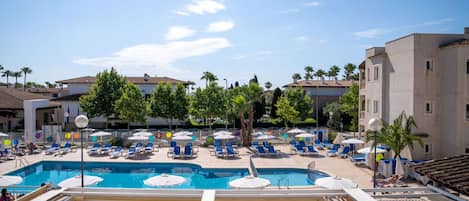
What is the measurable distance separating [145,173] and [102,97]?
21.6 m

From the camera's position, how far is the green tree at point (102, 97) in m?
41.3

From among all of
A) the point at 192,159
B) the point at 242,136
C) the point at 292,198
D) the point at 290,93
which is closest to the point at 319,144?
the point at 242,136

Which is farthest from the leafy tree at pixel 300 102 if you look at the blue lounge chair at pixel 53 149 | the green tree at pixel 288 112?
the blue lounge chair at pixel 53 149

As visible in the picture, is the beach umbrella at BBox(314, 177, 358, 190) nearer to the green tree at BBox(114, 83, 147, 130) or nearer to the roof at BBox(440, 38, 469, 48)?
the roof at BBox(440, 38, 469, 48)

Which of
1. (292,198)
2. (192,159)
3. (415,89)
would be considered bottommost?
(192,159)

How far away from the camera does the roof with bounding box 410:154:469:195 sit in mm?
8625

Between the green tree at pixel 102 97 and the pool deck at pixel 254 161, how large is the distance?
536 inches

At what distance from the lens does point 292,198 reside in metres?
6.91

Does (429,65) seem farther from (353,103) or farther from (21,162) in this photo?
(21,162)

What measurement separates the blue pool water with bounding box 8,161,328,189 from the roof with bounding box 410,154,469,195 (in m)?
9.54

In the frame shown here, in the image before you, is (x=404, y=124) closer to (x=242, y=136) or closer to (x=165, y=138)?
(x=242, y=136)

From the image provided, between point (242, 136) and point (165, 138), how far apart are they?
279 inches

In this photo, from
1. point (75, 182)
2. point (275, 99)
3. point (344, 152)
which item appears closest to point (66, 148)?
point (75, 182)

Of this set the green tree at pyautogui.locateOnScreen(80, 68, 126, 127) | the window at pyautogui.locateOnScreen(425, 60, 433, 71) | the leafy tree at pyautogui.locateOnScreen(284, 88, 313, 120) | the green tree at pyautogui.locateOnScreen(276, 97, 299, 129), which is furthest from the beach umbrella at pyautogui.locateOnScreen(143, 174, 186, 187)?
the leafy tree at pyautogui.locateOnScreen(284, 88, 313, 120)
